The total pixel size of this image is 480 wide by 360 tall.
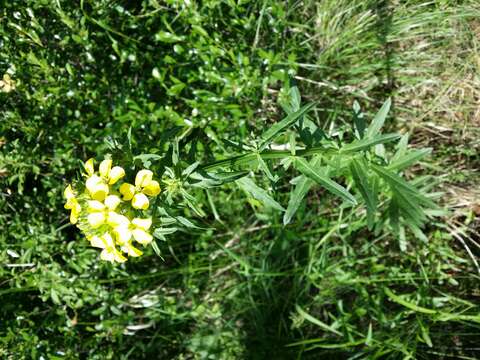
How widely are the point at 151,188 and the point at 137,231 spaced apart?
145mm

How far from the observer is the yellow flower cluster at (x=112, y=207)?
1583 mm

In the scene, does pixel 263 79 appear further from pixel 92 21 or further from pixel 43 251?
pixel 43 251

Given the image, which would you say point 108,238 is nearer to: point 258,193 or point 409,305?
point 258,193

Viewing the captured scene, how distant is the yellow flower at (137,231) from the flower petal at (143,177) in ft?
0.39

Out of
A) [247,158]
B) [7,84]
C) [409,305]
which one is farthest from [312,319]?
[7,84]

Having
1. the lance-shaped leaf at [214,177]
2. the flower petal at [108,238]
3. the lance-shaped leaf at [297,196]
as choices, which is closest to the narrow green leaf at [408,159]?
the lance-shaped leaf at [297,196]

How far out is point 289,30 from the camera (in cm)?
306

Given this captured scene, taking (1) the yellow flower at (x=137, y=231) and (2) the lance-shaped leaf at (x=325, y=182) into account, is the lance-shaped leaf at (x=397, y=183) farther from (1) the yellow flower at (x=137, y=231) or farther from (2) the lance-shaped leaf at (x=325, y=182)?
(1) the yellow flower at (x=137, y=231)

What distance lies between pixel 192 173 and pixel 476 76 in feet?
6.41

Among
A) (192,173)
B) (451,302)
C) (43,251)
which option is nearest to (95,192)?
(192,173)

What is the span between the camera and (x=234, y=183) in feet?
9.05

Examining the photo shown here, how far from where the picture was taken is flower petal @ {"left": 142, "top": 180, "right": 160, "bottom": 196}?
5.25ft

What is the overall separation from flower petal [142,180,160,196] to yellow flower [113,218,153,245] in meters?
0.09

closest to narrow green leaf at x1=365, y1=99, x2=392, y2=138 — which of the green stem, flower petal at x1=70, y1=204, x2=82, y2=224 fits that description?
the green stem
